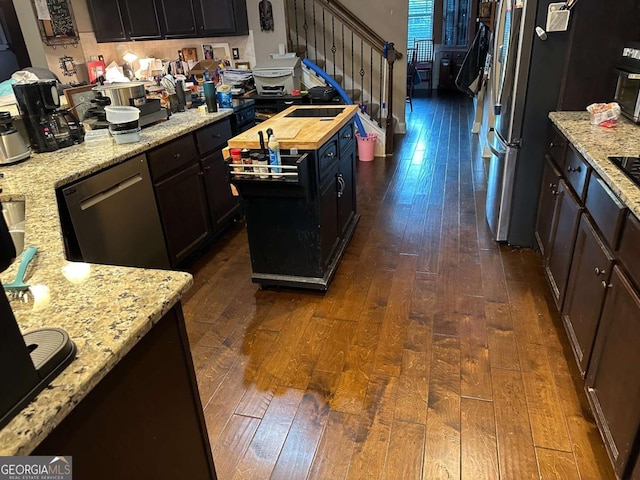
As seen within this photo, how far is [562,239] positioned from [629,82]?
0.86 meters

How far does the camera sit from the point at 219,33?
4.64 meters

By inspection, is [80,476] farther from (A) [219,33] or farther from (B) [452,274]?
(A) [219,33]

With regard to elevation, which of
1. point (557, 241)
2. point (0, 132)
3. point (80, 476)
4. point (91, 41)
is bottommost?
point (557, 241)

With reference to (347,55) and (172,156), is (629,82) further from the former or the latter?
(347,55)

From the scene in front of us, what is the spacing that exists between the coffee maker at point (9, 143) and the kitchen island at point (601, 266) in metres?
2.62

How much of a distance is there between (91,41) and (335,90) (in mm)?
2727

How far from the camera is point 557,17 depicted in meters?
2.39

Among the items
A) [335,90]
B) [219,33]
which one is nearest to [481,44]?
[335,90]

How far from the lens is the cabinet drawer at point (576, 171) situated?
1.92 metres

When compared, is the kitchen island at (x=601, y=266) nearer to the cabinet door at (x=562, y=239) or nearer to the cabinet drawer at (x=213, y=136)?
the cabinet door at (x=562, y=239)

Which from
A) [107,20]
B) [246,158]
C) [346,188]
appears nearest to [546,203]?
[346,188]

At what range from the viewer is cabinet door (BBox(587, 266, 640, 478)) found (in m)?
1.33

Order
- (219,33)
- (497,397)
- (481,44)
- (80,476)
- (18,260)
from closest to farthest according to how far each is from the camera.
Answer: (80,476)
(18,260)
(497,397)
(219,33)
(481,44)

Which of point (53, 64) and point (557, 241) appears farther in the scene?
point (53, 64)
